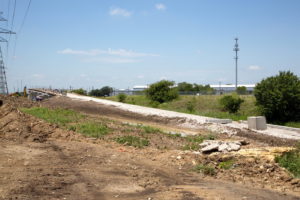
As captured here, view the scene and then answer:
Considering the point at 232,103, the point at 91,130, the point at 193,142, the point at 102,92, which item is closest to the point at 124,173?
the point at 193,142

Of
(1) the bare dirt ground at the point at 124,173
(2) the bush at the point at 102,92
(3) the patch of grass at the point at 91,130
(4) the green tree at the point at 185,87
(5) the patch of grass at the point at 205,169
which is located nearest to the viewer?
(1) the bare dirt ground at the point at 124,173

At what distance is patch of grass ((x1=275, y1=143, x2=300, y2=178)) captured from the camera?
8.41 metres

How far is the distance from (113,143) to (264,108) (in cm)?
1652

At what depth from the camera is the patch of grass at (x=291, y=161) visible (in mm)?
8406

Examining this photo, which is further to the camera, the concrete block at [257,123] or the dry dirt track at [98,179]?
the concrete block at [257,123]

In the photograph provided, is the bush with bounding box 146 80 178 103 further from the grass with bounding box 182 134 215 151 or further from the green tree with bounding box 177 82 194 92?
the green tree with bounding box 177 82 194 92

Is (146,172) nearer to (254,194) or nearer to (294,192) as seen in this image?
(254,194)

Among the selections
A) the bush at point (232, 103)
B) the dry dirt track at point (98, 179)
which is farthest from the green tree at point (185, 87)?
the dry dirt track at point (98, 179)

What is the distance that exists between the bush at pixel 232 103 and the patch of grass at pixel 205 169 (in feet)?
71.9

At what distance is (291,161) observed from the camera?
8898 mm

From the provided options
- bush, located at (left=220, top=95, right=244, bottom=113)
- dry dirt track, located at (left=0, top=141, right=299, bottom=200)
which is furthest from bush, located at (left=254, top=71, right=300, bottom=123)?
dry dirt track, located at (left=0, top=141, right=299, bottom=200)

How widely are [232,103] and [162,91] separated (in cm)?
1287

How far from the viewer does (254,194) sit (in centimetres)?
685

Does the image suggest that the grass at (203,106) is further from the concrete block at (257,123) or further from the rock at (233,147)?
the rock at (233,147)
